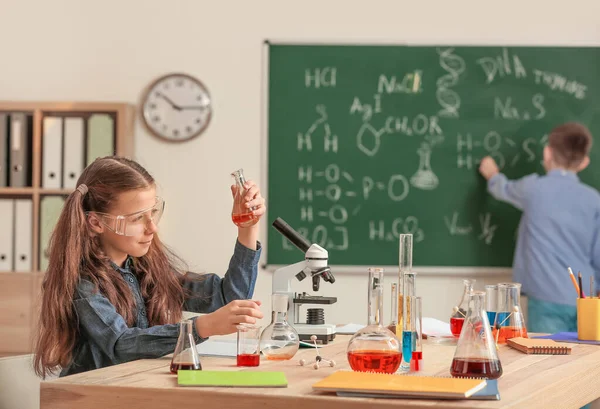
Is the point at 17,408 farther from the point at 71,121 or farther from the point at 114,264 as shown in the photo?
the point at 71,121

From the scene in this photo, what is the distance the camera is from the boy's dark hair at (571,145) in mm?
4250

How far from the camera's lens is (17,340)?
4.18 meters

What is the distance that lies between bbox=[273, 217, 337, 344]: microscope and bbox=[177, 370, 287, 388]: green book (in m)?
0.66

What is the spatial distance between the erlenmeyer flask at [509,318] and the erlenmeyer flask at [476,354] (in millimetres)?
730

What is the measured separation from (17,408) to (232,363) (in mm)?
670

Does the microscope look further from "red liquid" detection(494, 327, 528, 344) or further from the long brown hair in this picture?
"red liquid" detection(494, 327, 528, 344)

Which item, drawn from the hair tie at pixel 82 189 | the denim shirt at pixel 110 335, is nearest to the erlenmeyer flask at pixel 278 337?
the denim shirt at pixel 110 335

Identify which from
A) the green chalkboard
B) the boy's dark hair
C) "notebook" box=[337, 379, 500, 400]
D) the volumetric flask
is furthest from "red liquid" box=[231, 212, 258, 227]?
the boy's dark hair

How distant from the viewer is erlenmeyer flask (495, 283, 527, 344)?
2373 millimetres

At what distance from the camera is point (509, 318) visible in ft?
7.88

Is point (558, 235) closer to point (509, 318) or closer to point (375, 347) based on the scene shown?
point (509, 318)

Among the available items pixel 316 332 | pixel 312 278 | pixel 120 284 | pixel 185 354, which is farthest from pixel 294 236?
pixel 185 354

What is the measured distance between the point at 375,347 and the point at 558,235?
2.77m

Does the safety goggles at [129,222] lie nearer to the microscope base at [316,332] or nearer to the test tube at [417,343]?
the microscope base at [316,332]
